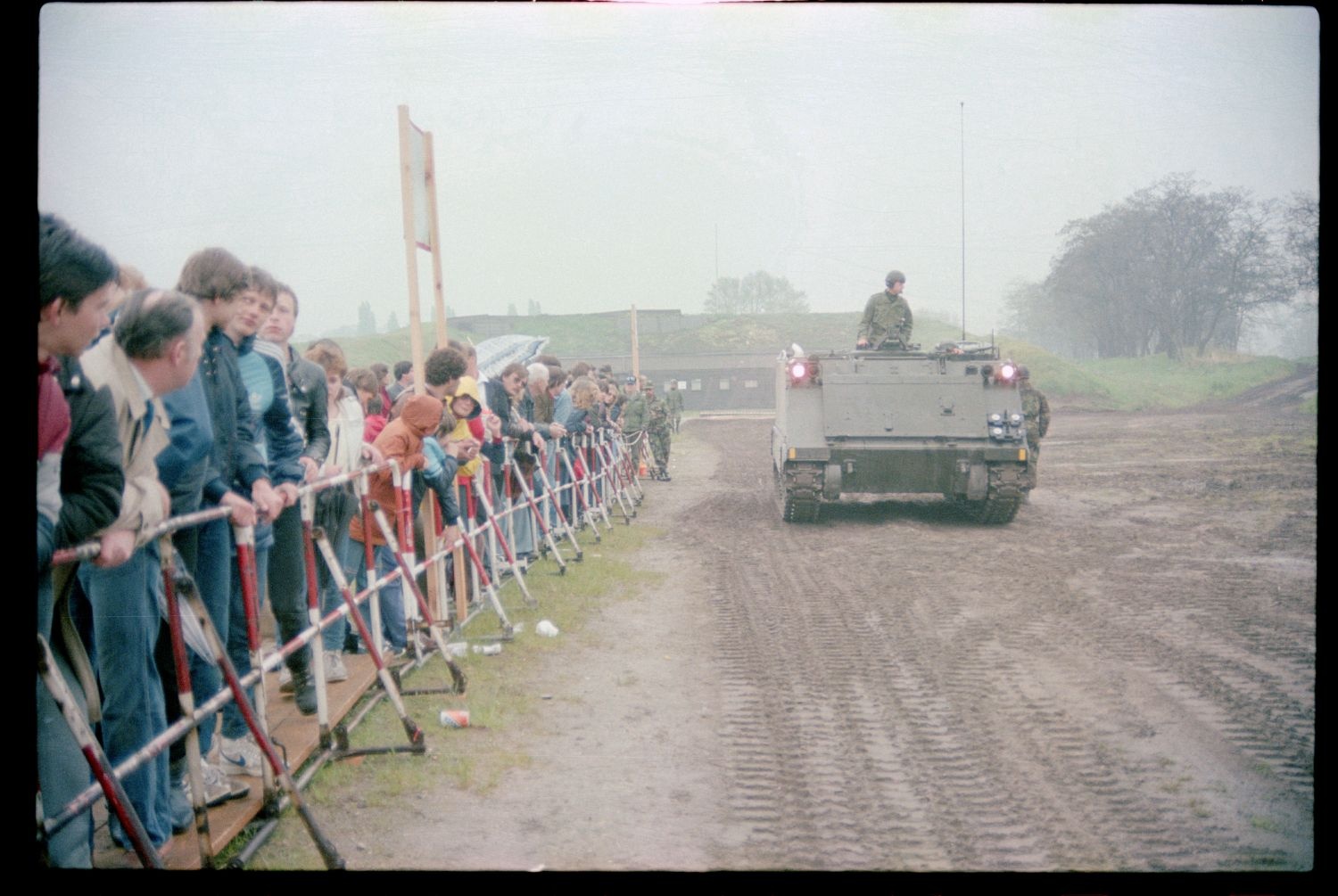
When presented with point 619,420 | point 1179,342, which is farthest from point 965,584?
point 619,420

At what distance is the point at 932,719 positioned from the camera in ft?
14.9

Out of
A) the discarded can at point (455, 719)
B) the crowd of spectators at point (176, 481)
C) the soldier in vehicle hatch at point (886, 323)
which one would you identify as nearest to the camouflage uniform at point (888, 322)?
the soldier in vehicle hatch at point (886, 323)

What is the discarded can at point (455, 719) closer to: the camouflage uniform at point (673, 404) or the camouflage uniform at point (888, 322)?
the camouflage uniform at point (888, 322)

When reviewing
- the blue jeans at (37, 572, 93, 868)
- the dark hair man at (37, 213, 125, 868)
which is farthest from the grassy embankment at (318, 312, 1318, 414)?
the blue jeans at (37, 572, 93, 868)

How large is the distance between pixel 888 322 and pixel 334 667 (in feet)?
28.0

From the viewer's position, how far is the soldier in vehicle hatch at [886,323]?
1190cm

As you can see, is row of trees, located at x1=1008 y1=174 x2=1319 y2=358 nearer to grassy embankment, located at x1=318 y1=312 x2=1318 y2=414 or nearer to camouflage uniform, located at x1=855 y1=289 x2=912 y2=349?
grassy embankment, located at x1=318 y1=312 x2=1318 y2=414

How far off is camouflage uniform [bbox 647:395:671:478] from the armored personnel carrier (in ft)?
21.0

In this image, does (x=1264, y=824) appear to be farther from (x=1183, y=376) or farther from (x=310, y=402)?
(x=1183, y=376)

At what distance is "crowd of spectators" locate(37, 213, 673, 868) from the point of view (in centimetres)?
253

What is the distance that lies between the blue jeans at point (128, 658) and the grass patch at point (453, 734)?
516 mm

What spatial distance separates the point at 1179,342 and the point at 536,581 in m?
5.12

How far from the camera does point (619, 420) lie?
15719 millimetres

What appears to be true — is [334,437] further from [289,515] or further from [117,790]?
[117,790]
